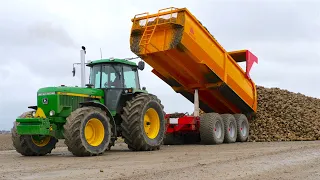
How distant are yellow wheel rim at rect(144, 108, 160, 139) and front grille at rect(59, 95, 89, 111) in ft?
5.69

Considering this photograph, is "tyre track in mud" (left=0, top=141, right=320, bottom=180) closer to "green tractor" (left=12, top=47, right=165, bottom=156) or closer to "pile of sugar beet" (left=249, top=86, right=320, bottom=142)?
"green tractor" (left=12, top=47, right=165, bottom=156)

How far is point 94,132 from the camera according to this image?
10062 millimetres

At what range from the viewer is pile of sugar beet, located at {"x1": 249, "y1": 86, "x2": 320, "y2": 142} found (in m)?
15.3

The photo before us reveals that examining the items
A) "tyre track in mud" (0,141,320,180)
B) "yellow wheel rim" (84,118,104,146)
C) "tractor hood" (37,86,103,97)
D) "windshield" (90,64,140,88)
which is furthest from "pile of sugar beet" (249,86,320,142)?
"yellow wheel rim" (84,118,104,146)

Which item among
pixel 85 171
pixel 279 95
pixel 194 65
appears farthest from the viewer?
pixel 279 95

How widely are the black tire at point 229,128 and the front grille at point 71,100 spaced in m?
5.28

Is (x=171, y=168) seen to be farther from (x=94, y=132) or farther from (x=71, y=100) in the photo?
(x=71, y=100)

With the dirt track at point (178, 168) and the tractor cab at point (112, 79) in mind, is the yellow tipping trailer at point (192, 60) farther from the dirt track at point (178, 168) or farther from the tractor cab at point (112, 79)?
the dirt track at point (178, 168)

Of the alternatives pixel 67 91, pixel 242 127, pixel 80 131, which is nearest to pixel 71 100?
pixel 67 91

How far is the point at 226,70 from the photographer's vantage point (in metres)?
13.4

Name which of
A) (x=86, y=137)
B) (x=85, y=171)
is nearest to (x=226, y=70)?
(x=86, y=137)

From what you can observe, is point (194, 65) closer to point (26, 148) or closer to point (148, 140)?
point (148, 140)

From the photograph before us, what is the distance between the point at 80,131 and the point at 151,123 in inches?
112

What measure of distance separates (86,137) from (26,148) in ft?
5.62
